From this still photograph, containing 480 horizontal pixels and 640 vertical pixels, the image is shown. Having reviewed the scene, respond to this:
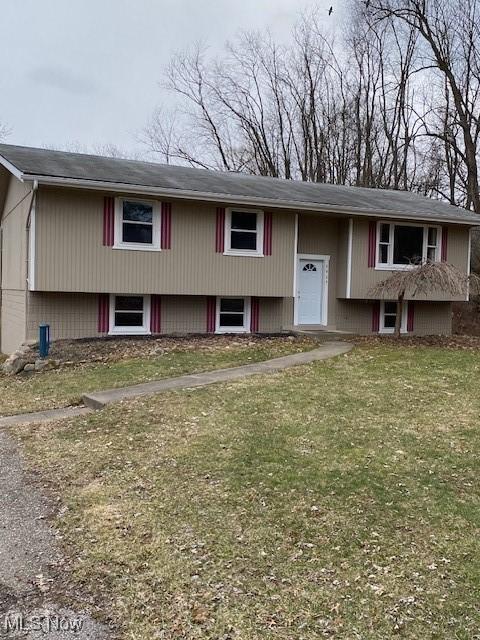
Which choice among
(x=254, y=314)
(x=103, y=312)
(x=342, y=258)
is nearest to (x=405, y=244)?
(x=342, y=258)

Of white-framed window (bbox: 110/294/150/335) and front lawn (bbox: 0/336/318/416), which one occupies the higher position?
white-framed window (bbox: 110/294/150/335)

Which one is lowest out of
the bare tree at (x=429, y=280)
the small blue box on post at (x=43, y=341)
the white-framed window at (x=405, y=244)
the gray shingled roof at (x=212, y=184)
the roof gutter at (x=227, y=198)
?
the small blue box on post at (x=43, y=341)

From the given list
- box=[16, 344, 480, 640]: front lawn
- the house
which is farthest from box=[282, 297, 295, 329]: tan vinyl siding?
box=[16, 344, 480, 640]: front lawn

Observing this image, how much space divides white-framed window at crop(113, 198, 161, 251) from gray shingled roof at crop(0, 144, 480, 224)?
574 mm

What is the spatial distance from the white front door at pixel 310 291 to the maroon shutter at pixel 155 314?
3.97 m

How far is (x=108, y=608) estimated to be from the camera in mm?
3088

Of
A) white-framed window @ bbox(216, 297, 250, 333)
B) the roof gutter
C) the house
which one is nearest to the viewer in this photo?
the roof gutter

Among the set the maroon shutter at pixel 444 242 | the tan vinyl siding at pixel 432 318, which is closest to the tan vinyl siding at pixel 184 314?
the tan vinyl siding at pixel 432 318

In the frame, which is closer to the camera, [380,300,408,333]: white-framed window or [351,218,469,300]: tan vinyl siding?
[351,218,469,300]: tan vinyl siding

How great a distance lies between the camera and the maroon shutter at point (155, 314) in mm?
13922

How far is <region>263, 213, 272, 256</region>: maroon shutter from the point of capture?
14320mm

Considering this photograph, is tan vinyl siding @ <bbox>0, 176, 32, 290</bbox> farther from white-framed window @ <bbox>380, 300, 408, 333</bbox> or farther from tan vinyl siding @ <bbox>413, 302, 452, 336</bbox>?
tan vinyl siding @ <bbox>413, 302, 452, 336</bbox>

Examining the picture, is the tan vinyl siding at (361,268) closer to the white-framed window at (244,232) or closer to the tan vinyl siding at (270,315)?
the tan vinyl siding at (270,315)

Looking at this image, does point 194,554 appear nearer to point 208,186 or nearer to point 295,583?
point 295,583
